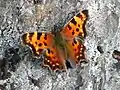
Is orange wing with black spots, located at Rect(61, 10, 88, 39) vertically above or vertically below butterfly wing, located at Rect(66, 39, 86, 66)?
above

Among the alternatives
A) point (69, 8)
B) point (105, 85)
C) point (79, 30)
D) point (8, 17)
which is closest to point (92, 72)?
point (105, 85)

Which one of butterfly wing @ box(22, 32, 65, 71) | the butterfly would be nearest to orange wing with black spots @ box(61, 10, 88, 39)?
the butterfly

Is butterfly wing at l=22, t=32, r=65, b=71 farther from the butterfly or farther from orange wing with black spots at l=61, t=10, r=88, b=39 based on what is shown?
orange wing with black spots at l=61, t=10, r=88, b=39

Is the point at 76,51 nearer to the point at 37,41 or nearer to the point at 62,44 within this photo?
the point at 62,44

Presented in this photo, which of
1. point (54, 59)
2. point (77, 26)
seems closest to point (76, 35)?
point (77, 26)

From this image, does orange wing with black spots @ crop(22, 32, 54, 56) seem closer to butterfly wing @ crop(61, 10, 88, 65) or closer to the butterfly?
the butterfly

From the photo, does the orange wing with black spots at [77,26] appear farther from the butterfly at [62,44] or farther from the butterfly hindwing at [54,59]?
the butterfly hindwing at [54,59]

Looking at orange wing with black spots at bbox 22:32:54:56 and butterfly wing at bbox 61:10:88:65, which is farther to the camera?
butterfly wing at bbox 61:10:88:65
